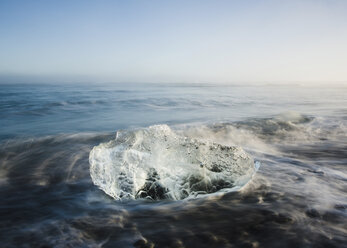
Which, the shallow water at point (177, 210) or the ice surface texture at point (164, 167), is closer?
the shallow water at point (177, 210)

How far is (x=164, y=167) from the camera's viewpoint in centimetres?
269

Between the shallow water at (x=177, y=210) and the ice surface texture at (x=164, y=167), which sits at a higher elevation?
the ice surface texture at (x=164, y=167)

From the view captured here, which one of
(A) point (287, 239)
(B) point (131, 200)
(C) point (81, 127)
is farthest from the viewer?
(C) point (81, 127)

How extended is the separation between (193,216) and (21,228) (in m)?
1.44

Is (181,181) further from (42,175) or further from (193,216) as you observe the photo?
(42,175)

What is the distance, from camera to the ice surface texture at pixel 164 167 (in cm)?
258

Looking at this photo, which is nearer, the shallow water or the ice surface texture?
the shallow water

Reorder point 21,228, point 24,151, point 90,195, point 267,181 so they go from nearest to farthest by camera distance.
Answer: point 21,228 → point 90,195 → point 267,181 → point 24,151

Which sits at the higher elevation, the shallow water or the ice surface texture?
the ice surface texture

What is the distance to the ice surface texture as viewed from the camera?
8.46 feet

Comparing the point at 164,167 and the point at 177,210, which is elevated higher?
the point at 164,167

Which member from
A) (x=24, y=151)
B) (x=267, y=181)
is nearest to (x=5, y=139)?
(x=24, y=151)

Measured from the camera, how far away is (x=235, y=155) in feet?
9.20

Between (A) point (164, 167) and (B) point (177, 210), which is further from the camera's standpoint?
(A) point (164, 167)
